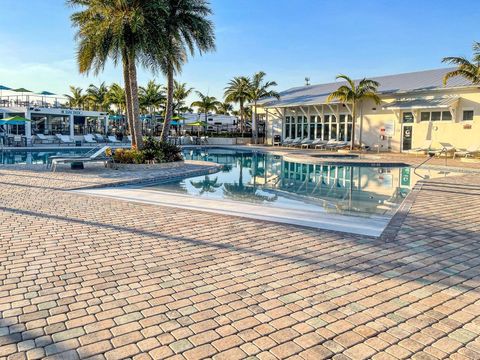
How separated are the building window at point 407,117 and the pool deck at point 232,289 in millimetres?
20306

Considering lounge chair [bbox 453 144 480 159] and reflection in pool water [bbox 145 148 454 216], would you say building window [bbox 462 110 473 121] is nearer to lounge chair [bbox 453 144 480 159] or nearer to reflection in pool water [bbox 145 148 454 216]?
lounge chair [bbox 453 144 480 159]

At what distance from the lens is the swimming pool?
7402 mm

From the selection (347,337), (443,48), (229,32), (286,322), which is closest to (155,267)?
(286,322)

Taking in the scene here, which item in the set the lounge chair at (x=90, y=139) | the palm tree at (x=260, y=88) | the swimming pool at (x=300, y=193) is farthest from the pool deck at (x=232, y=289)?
the palm tree at (x=260, y=88)

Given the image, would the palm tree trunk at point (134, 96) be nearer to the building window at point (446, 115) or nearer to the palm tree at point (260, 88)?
the building window at point (446, 115)

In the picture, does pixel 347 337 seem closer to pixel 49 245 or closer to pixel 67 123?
pixel 49 245

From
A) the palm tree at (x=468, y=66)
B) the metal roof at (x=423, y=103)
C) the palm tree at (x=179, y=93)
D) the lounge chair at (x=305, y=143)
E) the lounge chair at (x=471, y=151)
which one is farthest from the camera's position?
the palm tree at (x=179, y=93)

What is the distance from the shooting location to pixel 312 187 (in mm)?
12719

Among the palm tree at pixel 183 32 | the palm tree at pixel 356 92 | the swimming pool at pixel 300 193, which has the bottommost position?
the swimming pool at pixel 300 193

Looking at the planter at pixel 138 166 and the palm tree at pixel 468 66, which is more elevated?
the palm tree at pixel 468 66

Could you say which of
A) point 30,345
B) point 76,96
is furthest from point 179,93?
point 30,345

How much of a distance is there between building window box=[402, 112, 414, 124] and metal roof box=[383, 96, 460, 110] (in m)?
0.78

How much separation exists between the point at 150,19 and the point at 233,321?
1411cm

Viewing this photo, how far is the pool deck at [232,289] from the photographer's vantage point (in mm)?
2977
